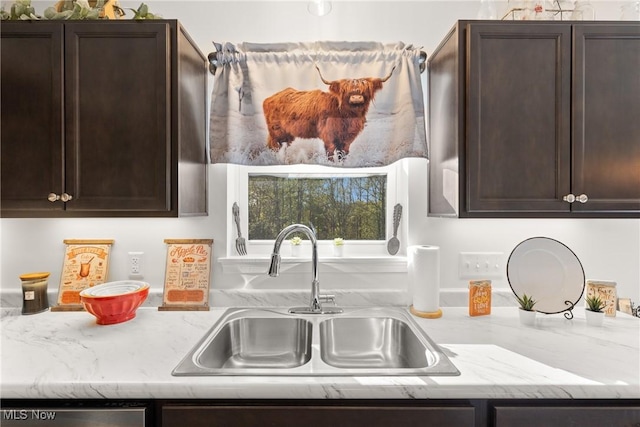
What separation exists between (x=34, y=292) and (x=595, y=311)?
241 cm

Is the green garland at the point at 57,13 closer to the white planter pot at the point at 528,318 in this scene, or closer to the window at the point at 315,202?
the window at the point at 315,202

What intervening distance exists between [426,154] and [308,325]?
0.91 m

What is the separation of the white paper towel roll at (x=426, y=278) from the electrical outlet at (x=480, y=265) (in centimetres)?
28

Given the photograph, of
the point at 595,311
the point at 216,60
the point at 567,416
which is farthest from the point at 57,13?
the point at 595,311

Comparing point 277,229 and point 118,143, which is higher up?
point 118,143

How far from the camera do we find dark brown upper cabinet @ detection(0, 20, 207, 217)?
1311 mm

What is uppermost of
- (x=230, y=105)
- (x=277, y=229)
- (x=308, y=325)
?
(x=230, y=105)

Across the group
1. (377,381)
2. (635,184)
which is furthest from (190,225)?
(635,184)

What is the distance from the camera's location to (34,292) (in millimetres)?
1547

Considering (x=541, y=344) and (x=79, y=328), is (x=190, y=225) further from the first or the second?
(x=541, y=344)

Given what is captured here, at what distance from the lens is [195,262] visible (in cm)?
167

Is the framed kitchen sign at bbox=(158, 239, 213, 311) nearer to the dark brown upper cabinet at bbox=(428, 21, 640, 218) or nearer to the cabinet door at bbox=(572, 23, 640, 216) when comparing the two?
the dark brown upper cabinet at bbox=(428, 21, 640, 218)

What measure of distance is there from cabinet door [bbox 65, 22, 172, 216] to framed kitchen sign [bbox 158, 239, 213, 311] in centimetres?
46

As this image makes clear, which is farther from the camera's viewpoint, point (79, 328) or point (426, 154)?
point (426, 154)
